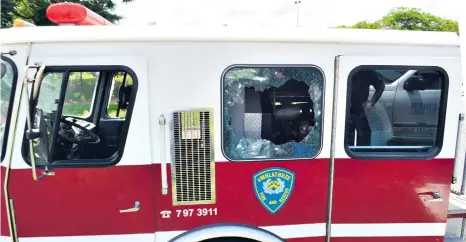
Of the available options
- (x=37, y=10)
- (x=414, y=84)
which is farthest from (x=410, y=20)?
(x=414, y=84)

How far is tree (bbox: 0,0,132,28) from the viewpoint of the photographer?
963cm

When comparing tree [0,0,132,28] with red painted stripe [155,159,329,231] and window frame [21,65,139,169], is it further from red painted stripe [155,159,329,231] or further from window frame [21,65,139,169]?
red painted stripe [155,159,329,231]

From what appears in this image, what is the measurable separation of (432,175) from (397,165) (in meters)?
0.28

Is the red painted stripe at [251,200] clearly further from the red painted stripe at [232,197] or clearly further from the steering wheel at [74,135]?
the steering wheel at [74,135]

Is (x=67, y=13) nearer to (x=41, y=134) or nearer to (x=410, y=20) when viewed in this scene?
(x=41, y=134)

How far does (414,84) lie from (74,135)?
8.41 ft

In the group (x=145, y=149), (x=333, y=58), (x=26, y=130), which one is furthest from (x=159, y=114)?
(x=333, y=58)

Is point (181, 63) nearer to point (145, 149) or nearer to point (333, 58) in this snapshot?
point (145, 149)

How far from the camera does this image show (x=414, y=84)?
2.62 metres

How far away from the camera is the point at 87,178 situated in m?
2.38

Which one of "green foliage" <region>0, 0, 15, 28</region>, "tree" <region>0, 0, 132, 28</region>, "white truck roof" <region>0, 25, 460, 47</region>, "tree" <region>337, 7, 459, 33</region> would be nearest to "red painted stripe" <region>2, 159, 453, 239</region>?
"white truck roof" <region>0, 25, 460, 47</region>

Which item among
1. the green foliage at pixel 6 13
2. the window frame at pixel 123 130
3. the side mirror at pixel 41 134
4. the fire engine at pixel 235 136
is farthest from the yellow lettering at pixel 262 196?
the green foliage at pixel 6 13

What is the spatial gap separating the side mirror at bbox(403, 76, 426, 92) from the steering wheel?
7.83ft

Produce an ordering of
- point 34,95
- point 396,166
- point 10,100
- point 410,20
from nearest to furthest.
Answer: point 34,95, point 10,100, point 396,166, point 410,20
